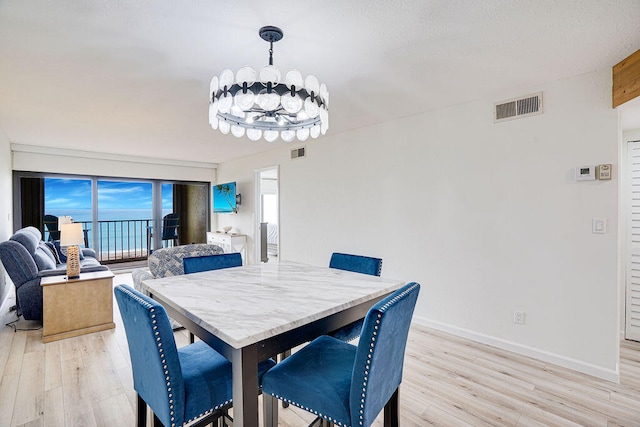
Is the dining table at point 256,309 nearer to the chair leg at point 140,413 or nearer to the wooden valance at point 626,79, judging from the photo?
the chair leg at point 140,413

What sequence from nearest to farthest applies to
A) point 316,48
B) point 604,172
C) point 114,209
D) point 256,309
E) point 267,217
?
point 256,309, point 316,48, point 604,172, point 114,209, point 267,217

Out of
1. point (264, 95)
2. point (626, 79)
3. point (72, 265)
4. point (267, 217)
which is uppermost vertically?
point (626, 79)

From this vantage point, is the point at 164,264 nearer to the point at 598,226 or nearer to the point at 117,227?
the point at 598,226

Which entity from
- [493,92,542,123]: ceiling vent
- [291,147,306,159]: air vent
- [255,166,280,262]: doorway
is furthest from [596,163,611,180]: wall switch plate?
[255,166,280,262]: doorway

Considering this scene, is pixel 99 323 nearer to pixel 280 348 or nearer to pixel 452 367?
pixel 280 348

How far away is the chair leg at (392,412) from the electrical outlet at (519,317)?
185cm

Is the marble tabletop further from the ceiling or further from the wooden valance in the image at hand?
the wooden valance

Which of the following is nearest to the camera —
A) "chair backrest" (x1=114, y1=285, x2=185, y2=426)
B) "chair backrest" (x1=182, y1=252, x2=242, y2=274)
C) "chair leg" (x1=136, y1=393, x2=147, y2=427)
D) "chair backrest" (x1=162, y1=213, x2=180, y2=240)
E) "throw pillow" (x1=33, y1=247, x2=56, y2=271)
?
"chair backrest" (x1=114, y1=285, x2=185, y2=426)

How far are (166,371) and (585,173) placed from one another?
3.08 m

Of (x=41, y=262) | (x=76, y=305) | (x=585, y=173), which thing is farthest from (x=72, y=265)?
(x=585, y=173)

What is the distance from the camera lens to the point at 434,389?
7.25 ft

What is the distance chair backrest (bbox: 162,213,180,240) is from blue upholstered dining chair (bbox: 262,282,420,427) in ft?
20.7

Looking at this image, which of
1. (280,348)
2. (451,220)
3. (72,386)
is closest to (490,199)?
(451,220)

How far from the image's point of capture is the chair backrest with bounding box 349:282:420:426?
1104mm
